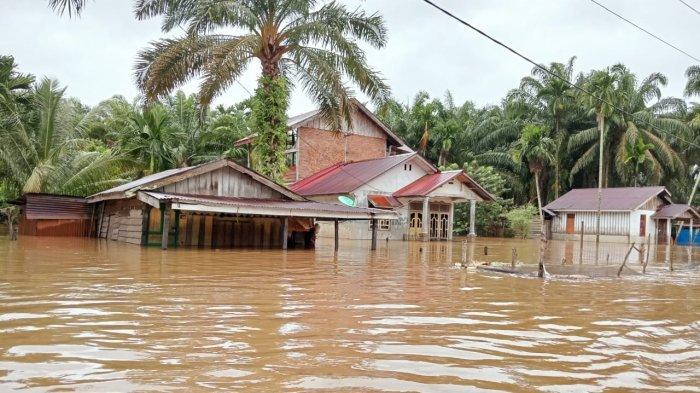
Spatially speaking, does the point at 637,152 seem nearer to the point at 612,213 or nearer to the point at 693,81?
the point at 612,213

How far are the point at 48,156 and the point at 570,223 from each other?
34.8 m

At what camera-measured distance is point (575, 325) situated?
25.8 feet

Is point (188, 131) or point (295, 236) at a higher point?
point (188, 131)

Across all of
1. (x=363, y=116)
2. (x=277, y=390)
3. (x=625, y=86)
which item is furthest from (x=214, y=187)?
(x=625, y=86)

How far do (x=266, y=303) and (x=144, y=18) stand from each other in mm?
16104

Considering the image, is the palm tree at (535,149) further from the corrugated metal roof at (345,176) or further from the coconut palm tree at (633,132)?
the corrugated metal roof at (345,176)

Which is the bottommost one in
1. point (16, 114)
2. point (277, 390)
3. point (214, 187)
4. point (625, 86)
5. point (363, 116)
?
point (277, 390)

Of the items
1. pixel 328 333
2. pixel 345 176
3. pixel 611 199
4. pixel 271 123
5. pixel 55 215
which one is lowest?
pixel 328 333

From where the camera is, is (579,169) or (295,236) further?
(579,169)

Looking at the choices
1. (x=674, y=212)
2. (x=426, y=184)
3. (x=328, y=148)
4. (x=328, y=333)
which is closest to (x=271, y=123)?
(x=426, y=184)

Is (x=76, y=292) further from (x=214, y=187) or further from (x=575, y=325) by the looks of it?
(x=214, y=187)

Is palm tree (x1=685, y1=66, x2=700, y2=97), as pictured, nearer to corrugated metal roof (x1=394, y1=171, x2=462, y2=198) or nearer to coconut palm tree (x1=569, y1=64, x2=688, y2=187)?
coconut palm tree (x1=569, y1=64, x2=688, y2=187)

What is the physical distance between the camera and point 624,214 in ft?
138

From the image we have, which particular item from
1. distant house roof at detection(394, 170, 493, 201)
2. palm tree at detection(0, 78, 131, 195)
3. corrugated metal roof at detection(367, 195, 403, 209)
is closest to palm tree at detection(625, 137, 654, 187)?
distant house roof at detection(394, 170, 493, 201)
